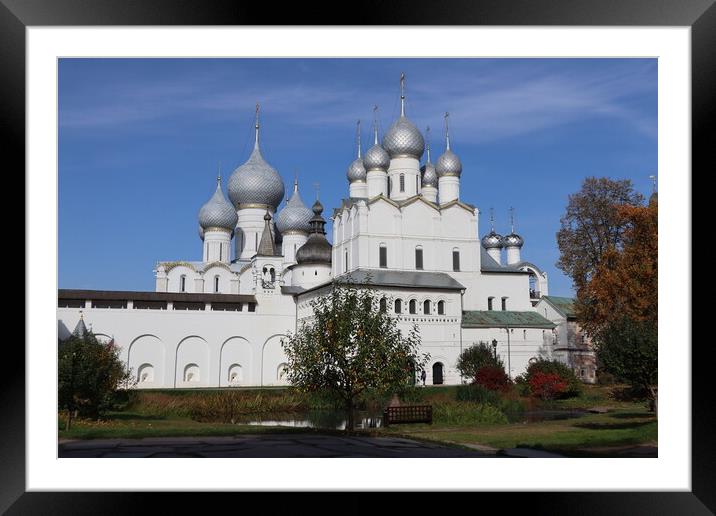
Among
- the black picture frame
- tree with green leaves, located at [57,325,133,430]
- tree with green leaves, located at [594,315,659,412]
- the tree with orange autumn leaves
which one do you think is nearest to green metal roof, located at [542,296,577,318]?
the tree with orange autumn leaves

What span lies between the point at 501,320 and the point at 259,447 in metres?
24.4

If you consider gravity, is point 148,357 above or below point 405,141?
below

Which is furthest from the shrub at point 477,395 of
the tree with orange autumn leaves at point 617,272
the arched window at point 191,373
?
the arched window at point 191,373

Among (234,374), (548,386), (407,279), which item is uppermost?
(407,279)

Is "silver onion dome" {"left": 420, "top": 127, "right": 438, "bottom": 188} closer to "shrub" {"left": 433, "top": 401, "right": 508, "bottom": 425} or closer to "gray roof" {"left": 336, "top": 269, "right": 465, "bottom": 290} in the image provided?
"gray roof" {"left": 336, "top": 269, "right": 465, "bottom": 290}

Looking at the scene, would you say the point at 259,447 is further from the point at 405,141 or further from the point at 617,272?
the point at 405,141

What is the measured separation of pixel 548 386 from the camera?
25.3 meters

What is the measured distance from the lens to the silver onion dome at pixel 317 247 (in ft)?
129

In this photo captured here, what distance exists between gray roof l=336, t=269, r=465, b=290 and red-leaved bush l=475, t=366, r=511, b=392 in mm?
6015

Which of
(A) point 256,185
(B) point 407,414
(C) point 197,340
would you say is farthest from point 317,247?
(B) point 407,414

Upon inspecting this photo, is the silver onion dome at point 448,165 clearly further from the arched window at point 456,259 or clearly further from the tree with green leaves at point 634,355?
the tree with green leaves at point 634,355

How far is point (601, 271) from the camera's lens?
25.7 metres

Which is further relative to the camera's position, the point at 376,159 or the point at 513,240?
the point at 513,240
